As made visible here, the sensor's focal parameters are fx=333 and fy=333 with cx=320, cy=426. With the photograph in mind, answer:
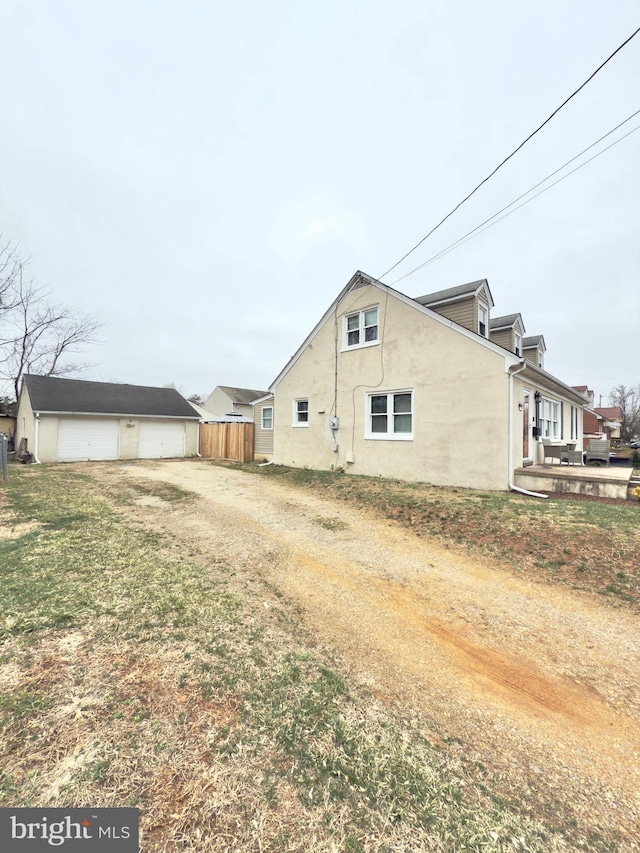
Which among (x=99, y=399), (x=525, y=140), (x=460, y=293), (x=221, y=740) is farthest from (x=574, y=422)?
(x=99, y=399)

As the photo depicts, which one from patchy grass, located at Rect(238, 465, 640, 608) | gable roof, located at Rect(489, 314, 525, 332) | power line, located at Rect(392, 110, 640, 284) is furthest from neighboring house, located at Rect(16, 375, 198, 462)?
gable roof, located at Rect(489, 314, 525, 332)

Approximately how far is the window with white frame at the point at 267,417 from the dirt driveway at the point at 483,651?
12.3 metres

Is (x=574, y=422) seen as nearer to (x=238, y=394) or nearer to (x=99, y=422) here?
(x=99, y=422)

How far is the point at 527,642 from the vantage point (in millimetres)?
2883

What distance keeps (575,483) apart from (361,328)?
737 cm

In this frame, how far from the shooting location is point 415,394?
9750 millimetres

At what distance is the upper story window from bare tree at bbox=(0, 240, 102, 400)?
952 inches

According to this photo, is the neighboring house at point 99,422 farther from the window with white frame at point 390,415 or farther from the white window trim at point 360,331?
the window with white frame at point 390,415

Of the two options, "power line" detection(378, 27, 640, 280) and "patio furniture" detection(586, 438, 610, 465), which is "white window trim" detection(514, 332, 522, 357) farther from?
"power line" detection(378, 27, 640, 280)

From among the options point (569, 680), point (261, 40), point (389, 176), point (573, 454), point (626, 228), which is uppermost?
point (261, 40)

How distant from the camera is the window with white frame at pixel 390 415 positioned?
998 centimetres

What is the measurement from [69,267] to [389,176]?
16077 millimetres

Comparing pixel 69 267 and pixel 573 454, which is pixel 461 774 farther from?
pixel 69 267

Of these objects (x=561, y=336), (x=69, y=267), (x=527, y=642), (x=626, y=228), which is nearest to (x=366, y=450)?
(x=527, y=642)
